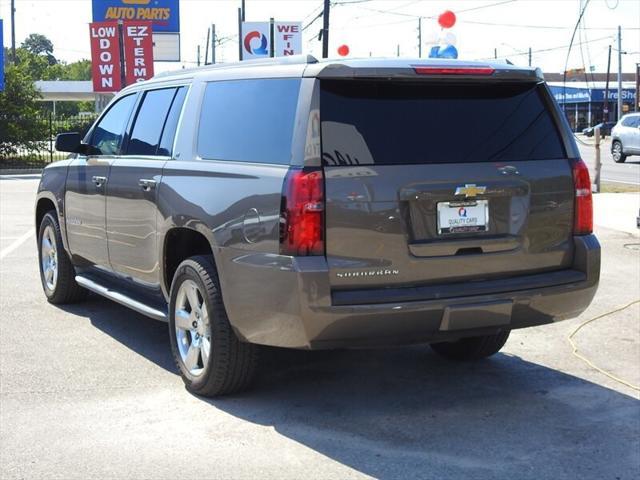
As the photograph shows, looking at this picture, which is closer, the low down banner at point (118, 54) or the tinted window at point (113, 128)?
the tinted window at point (113, 128)

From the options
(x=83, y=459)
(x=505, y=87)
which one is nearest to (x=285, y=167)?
(x=505, y=87)

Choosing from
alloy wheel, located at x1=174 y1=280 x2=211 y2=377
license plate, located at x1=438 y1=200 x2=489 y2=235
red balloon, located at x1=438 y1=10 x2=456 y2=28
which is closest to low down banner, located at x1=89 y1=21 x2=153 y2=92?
red balloon, located at x1=438 y1=10 x2=456 y2=28

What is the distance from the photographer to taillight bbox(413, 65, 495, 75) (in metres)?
4.60

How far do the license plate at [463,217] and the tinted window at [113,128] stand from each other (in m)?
2.89

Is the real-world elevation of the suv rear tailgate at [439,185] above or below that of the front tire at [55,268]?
above

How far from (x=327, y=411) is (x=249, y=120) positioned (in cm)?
172

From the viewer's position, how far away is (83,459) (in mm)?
4219

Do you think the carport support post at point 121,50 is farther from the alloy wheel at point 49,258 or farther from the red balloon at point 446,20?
the alloy wheel at point 49,258

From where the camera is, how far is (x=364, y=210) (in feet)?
14.3

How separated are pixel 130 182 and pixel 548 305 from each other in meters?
2.89

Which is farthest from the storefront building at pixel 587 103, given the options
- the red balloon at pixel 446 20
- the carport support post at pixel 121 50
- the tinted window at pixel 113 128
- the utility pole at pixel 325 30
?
the tinted window at pixel 113 128

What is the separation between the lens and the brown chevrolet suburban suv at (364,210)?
436 cm

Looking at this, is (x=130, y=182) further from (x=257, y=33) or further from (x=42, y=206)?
(x=257, y=33)

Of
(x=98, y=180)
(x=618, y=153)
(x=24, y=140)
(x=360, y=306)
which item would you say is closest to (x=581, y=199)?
(x=360, y=306)
